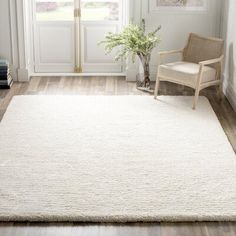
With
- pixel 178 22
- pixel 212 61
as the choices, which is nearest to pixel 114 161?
pixel 212 61

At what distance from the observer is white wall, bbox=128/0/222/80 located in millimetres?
7090

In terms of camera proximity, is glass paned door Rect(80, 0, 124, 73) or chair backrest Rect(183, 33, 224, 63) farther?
glass paned door Rect(80, 0, 124, 73)

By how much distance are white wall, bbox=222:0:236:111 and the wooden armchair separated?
0.13 meters

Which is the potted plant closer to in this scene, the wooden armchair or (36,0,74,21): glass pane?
the wooden armchair

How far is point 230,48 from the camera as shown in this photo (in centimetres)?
666

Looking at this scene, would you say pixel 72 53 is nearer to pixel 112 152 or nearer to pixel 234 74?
pixel 234 74

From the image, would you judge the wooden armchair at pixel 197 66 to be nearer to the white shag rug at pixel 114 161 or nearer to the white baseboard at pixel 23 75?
the white shag rug at pixel 114 161

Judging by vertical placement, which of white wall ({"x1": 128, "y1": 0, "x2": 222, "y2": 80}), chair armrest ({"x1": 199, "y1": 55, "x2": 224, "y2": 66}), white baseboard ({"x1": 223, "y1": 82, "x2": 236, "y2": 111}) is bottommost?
white baseboard ({"x1": 223, "y1": 82, "x2": 236, "y2": 111})

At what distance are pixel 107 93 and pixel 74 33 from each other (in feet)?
3.83

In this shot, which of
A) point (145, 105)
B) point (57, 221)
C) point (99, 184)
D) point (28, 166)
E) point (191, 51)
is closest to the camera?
point (57, 221)

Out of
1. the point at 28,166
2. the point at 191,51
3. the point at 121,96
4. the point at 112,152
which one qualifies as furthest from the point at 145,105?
the point at 28,166

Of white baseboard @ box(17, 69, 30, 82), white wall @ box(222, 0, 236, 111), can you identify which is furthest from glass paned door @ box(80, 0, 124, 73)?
white wall @ box(222, 0, 236, 111)

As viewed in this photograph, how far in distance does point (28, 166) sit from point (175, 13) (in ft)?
10.8

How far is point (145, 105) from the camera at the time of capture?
20.6 feet
